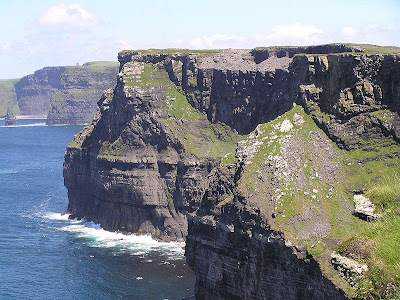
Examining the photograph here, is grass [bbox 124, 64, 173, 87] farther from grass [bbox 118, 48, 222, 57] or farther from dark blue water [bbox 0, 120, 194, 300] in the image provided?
dark blue water [bbox 0, 120, 194, 300]

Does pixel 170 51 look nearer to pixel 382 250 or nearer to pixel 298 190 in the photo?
pixel 298 190

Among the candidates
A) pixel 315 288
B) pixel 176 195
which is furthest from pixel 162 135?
pixel 315 288

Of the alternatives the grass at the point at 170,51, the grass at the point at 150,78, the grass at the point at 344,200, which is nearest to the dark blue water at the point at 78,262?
the grass at the point at 344,200

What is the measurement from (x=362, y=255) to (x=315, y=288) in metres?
6.00

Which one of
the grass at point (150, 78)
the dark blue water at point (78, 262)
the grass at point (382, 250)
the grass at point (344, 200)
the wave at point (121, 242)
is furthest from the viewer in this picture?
the grass at point (150, 78)

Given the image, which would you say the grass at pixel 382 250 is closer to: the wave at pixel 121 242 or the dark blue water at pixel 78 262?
the dark blue water at pixel 78 262

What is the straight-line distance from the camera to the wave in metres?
120

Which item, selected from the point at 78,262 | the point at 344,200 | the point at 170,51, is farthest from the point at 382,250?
the point at 170,51

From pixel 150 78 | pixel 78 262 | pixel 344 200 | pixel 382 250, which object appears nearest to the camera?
pixel 382 250

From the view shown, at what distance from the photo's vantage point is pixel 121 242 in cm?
12675

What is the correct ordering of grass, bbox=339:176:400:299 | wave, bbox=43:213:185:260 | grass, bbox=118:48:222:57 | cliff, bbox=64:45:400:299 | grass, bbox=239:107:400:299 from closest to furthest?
grass, bbox=339:176:400:299
grass, bbox=239:107:400:299
cliff, bbox=64:45:400:299
wave, bbox=43:213:185:260
grass, bbox=118:48:222:57

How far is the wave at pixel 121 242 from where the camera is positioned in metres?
120

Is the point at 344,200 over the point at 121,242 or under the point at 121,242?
over

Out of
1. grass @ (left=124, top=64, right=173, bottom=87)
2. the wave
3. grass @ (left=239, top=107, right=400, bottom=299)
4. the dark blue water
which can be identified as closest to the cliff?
grass @ (left=239, top=107, right=400, bottom=299)
